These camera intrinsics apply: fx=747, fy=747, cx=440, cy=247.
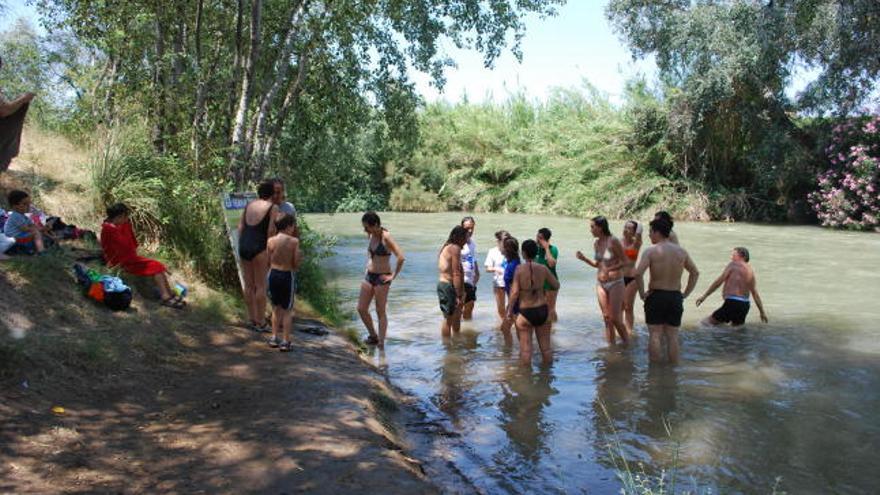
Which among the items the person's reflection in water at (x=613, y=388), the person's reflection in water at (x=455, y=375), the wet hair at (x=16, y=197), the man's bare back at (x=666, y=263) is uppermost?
the wet hair at (x=16, y=197)

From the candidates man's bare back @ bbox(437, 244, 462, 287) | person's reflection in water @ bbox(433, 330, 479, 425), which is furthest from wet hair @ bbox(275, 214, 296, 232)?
man's bare back @ bbox(437, 244, 462, 287)

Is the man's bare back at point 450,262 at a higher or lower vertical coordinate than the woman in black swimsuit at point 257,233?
lower

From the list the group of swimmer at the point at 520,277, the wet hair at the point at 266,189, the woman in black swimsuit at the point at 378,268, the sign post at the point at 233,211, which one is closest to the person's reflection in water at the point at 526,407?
the group of swimmer at the point at 520,277

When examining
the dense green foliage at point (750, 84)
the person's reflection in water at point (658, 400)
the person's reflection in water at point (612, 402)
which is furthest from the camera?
the dense green foliage at point (750, 84)

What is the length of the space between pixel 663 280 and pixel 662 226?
0.61m

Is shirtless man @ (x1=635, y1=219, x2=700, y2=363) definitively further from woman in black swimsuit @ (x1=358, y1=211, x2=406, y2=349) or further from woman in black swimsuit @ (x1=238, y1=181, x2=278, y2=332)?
woman in black swimsuit @ (x1=238, y1=181, x2=278, y2=332)

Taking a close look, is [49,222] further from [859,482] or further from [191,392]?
[859,482]

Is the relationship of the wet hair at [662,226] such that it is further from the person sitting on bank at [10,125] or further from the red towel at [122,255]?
the person sitting on bank at [10,125]

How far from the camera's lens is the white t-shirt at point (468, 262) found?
1088cm

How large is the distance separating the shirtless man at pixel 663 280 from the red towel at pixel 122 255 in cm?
545

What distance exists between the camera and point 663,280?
333 inches

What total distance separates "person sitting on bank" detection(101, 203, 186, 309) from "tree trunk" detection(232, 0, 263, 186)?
7.45ft

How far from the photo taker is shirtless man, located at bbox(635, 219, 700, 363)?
8.39 m

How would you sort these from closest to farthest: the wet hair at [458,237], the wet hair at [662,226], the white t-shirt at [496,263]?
1. the wet hair at [662,226]
2. the wet hair at [458,237]
3. the white t-shirt at [496,263]
